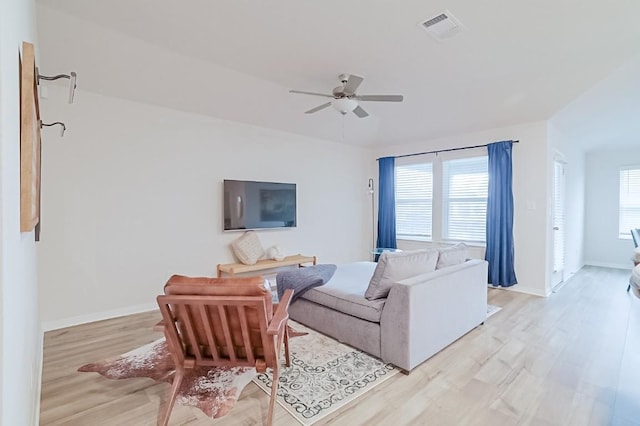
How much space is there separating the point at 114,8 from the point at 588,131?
6924 millimetres

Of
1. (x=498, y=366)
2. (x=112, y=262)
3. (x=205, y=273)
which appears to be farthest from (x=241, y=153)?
(x=498, y=366)

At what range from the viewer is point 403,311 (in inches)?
95.7

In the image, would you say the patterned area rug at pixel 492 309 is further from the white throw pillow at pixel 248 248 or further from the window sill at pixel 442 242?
the white throw pillow at pixel 248 248

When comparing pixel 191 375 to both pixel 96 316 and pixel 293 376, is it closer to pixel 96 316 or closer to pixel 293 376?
pixel 293 376

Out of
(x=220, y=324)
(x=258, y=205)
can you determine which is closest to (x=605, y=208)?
(x=258, y=205)

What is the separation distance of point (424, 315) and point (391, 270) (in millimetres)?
435

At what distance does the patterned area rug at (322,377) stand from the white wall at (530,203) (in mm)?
3368

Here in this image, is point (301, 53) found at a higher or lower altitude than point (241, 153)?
higher

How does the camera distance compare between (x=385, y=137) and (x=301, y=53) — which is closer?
(x=301, y=53)

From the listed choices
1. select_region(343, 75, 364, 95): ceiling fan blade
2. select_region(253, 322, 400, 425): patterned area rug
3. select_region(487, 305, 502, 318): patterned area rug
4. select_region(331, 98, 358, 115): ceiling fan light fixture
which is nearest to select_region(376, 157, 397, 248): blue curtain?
select_region(487, 305, 502, 318): patterned area rug

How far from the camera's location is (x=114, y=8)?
2.69 metres

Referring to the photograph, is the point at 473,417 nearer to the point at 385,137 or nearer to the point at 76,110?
the point at 76,110

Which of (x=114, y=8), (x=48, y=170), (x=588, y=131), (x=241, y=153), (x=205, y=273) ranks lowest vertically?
(x=205, y=273)

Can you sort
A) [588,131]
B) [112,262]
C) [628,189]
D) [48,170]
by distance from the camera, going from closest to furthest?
[48,170], [112,262], [588,131], [628,189]
